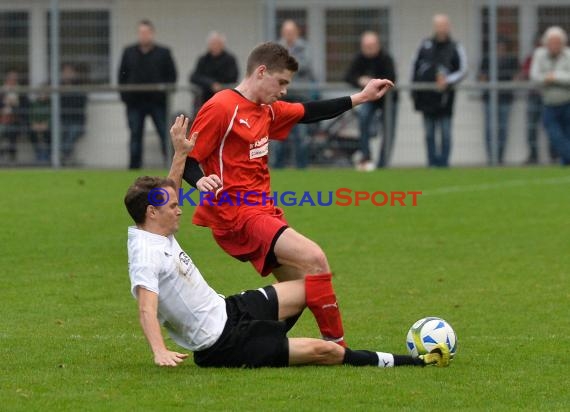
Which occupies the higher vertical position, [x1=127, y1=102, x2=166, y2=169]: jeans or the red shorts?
[x1=127, y1=102, x2=166, y2=169]: jeans

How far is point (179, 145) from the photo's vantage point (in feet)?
27.3

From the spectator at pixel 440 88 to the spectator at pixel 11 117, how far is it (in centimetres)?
629

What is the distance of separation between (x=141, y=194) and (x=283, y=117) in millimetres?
1631

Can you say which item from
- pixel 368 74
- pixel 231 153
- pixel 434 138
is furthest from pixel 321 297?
pixel 434 138

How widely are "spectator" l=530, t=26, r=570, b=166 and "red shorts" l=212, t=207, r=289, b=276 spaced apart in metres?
13.8

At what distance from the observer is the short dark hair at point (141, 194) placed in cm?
785

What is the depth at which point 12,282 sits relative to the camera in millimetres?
11906

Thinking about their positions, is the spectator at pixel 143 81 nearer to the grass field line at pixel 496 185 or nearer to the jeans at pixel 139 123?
the jeans at pixel 139 123

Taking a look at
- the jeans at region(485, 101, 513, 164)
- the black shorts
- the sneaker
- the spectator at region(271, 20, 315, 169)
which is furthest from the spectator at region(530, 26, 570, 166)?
the black shorts

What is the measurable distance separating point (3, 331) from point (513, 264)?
5493mm

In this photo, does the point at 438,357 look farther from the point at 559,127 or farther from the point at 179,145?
the point at 559,127

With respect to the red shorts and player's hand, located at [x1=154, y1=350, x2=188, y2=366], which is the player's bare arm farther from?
player's hand, located at [x1=154, y1=350, x2=188, y2=366]

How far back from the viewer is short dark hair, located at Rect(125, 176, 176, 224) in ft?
25.7

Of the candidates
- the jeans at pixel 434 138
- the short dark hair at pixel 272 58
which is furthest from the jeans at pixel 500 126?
the short dark hair at pixel 272 58
